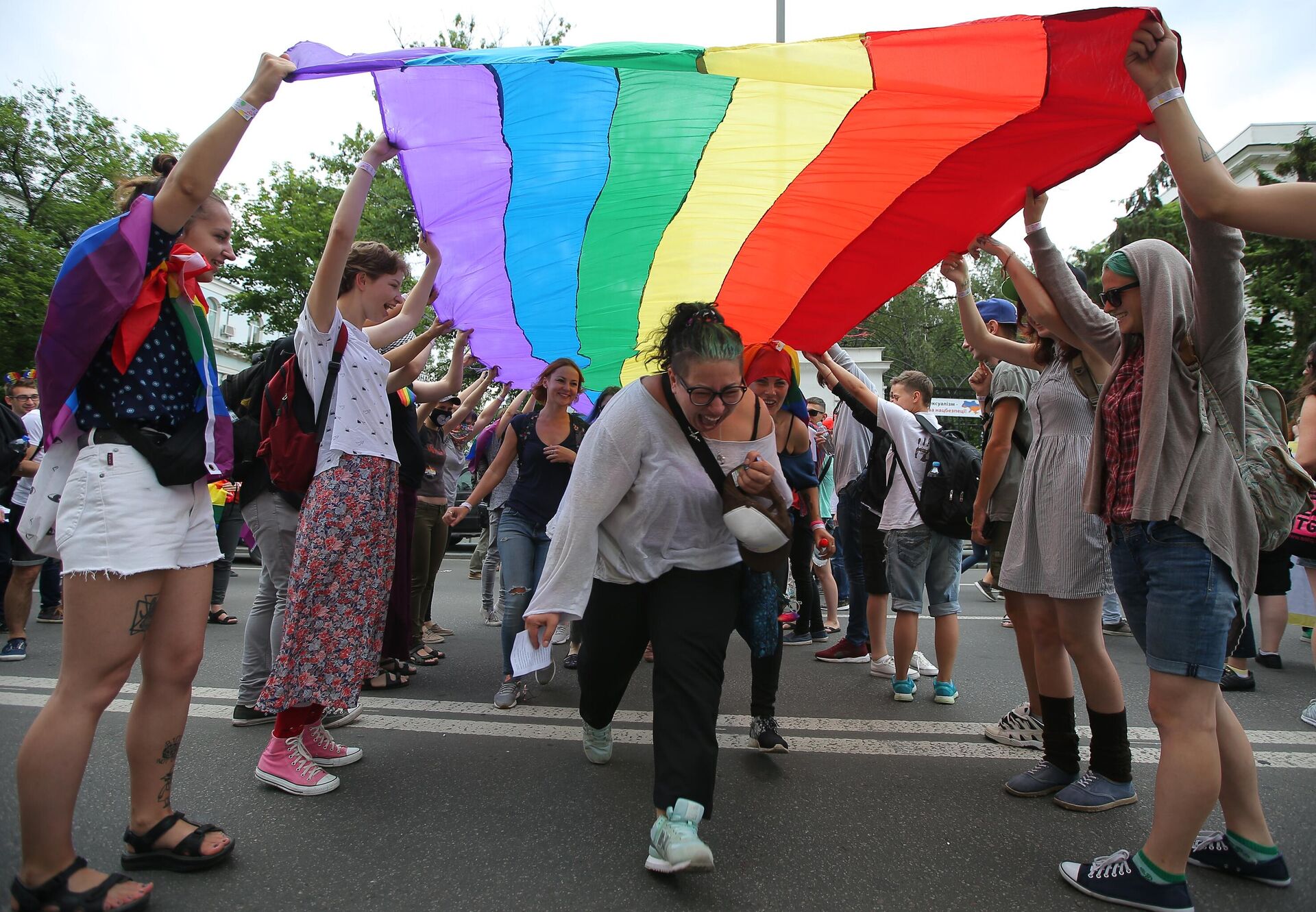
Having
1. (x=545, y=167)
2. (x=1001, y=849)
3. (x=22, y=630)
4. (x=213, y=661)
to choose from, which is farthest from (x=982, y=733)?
(x=22, y=630)

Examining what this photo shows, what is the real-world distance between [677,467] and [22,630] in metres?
5.85

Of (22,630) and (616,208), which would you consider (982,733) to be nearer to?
(616,208)

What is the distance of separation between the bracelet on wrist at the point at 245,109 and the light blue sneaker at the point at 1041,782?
3.64 m

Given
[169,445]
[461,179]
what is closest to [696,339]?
[461,179]

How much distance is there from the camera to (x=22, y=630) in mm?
5738

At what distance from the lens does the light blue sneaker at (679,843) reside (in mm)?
2260

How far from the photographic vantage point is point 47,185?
24.1m

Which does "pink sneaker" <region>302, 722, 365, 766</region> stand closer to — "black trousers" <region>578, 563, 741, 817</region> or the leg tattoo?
"black trousers" <region>578, 563, 741, 817</region>

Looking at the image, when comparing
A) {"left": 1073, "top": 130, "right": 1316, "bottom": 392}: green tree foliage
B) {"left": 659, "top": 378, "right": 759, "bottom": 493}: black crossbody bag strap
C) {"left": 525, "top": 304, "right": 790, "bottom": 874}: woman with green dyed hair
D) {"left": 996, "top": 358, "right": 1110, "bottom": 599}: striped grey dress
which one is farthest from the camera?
{"left": 1073, "top": 130, "right": 1316, "bottom": 392}: green tree foliage

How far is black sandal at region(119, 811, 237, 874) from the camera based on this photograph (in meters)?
2.39

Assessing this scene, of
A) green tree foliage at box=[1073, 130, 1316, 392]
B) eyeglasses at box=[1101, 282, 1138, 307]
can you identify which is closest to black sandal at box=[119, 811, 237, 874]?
eyeglasses at box=[1101, 282, 1138, 307]

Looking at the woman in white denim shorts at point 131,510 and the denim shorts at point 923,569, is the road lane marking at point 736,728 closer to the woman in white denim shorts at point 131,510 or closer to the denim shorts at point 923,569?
the denim shorts at point 923,569

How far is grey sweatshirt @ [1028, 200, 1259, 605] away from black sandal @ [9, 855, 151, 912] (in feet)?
10.3

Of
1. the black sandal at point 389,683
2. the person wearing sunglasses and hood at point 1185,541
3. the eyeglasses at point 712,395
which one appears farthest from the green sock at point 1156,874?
the black sandal at point 389,683
